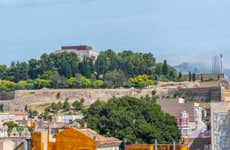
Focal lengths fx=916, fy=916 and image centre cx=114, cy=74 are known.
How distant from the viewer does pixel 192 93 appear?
333ft

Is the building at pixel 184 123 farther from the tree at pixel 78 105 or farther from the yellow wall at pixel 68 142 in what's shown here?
the tree at pixel 78 105

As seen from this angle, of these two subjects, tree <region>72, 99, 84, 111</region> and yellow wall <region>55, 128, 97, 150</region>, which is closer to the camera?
yellow wall <region>55, 128, 97, 150</region>

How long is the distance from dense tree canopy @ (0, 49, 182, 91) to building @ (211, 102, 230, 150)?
2810 inches

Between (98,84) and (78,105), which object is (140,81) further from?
(78,105)

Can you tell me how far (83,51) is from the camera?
13450 cm

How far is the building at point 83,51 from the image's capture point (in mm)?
130500

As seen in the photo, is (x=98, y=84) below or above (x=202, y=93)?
above

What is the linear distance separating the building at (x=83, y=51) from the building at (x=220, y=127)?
9235 cm

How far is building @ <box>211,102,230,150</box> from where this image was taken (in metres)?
35.4

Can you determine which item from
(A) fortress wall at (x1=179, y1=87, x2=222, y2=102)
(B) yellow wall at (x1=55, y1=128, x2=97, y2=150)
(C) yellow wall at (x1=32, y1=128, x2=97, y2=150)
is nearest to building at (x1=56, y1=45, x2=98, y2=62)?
(A) fortress wall at (x1=179, y1=87, x2=222, y2=102)

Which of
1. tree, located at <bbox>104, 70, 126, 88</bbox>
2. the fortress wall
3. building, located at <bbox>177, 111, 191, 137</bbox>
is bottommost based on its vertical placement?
building, located at <bbox>177, 111, 191, 137</bbox>

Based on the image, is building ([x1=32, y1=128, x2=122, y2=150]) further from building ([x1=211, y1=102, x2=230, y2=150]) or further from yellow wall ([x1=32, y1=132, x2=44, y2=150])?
building ([x1=211, y1=102, x2=230, y2=150])

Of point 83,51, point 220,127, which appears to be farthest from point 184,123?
point 83,51

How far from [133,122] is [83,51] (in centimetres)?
8456
